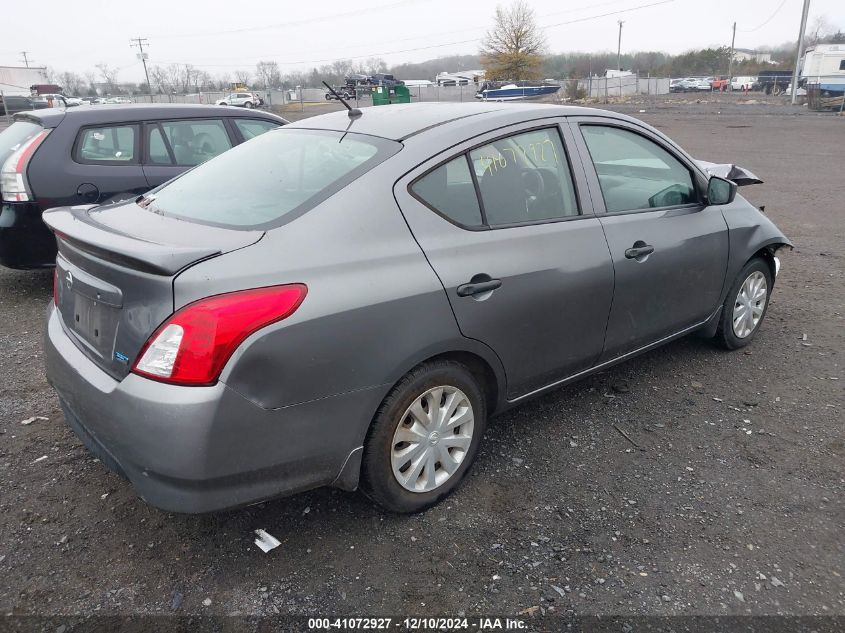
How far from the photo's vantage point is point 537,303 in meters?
2.99

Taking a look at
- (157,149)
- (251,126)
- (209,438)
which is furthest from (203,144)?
(209,438)

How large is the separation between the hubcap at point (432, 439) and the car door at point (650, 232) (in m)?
1.06

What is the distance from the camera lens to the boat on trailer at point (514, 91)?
156 ft

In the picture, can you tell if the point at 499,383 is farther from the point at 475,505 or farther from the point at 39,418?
the point at 39,418

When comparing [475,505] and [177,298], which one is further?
[475,505]

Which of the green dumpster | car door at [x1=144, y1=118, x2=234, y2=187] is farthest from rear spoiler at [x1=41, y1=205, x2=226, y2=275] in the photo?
the green dumpster

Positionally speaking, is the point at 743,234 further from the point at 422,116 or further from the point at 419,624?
the point at 419,624

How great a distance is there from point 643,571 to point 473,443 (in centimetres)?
87

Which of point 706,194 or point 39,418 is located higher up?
point 706,194

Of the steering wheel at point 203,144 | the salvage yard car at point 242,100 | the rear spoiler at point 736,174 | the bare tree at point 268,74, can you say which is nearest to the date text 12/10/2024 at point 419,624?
the rear spoiler at point 736,174

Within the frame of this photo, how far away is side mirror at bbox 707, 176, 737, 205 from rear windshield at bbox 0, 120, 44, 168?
17.3 feet

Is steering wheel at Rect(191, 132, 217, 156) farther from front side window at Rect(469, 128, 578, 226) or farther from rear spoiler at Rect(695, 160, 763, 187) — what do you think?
rear spoiler at Rect(695, 160, 763, 187)

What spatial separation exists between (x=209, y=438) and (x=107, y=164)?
4421 millimetres

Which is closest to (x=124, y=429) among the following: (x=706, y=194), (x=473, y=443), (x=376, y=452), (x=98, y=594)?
(x=98, y=594)
